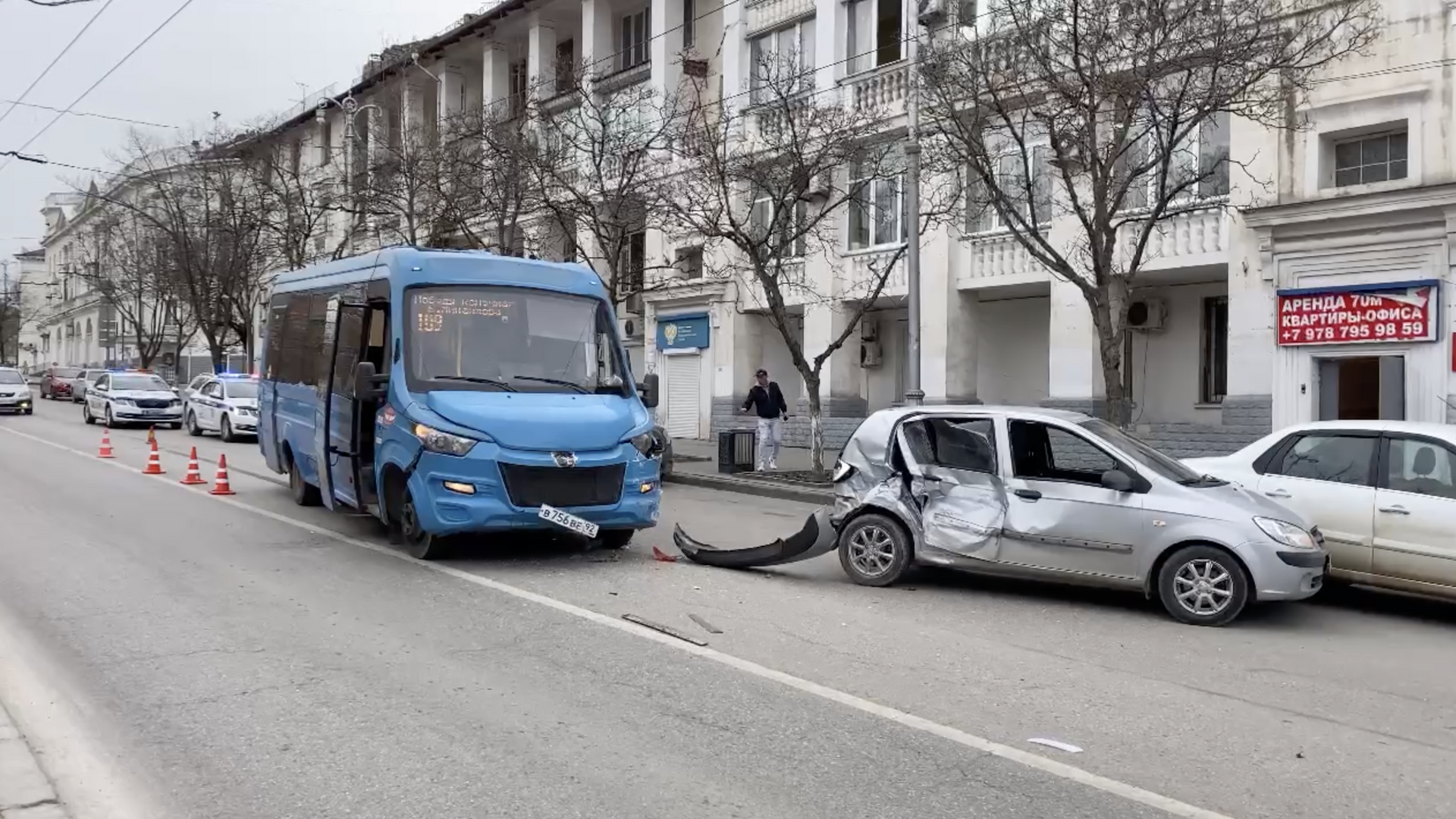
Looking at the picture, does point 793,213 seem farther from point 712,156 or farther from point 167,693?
point 167,693

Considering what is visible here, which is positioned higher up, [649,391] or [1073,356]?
[1073,356]

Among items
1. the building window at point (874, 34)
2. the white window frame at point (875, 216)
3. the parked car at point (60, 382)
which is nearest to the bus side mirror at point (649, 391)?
the white window frame at point (875, 216)

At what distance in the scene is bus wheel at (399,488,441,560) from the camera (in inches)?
405

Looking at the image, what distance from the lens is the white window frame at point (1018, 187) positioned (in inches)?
749

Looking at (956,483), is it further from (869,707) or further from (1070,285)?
(1070,285)

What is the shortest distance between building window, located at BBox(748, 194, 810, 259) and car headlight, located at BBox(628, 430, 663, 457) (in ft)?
27.5

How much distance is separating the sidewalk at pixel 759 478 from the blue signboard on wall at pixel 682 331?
385 cm

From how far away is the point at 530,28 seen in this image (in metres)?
32.0

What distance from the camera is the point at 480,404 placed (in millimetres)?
9930

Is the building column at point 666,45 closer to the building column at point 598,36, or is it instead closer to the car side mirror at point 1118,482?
the building column at point 598,36

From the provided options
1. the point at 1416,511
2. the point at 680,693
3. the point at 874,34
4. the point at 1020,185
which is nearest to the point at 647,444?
the point at 680,693

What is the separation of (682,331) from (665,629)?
21.4m

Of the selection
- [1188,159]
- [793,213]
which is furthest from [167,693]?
[793,213]

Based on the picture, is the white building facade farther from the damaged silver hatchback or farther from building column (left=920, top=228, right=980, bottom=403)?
the damaged silver hatchback
